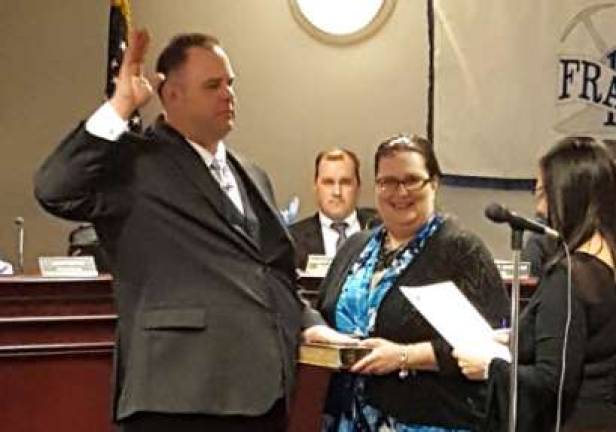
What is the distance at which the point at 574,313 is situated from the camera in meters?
2.31

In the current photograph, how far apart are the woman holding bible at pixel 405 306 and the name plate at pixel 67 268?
0.69 meters

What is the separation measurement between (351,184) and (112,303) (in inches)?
82.5

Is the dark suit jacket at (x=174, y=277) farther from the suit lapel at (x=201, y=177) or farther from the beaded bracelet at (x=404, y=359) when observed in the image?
the beaded bracelet at (x=404, y=359)

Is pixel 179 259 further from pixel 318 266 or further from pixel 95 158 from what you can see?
pixel 318 266

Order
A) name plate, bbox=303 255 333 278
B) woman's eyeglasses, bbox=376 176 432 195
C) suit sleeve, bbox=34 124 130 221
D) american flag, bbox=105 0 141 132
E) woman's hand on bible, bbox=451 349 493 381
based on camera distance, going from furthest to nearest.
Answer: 1. american flag, bbox=105 0 141 132
2. name plate, bbox=303 255 333 278
3. woman's eyeglasses, bbox=376 176 432 195
4. woman's hand on bible, bbox=451 349 493 381
5. suit sleeve, bbox=34 124 130 221

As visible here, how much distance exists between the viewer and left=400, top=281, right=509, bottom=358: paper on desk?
2598 millimetres

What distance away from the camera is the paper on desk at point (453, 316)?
2598 mm

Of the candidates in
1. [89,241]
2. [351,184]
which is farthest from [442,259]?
[351,184]

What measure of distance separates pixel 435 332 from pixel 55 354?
103 cm

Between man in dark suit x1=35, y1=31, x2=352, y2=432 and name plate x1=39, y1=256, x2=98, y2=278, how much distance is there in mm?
663

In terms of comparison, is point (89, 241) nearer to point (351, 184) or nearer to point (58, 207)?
point (351, 184)

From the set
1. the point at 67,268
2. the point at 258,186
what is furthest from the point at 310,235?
the point at 258,186

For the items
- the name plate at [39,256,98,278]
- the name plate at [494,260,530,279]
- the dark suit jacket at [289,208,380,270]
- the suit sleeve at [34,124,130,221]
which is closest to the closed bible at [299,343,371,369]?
the suit sleeve at [34,124,130,221]

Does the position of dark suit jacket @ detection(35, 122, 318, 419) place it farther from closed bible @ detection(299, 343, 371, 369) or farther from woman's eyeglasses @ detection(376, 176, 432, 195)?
woman's eyeglasses @ detection(376, 176, 432, 195)
